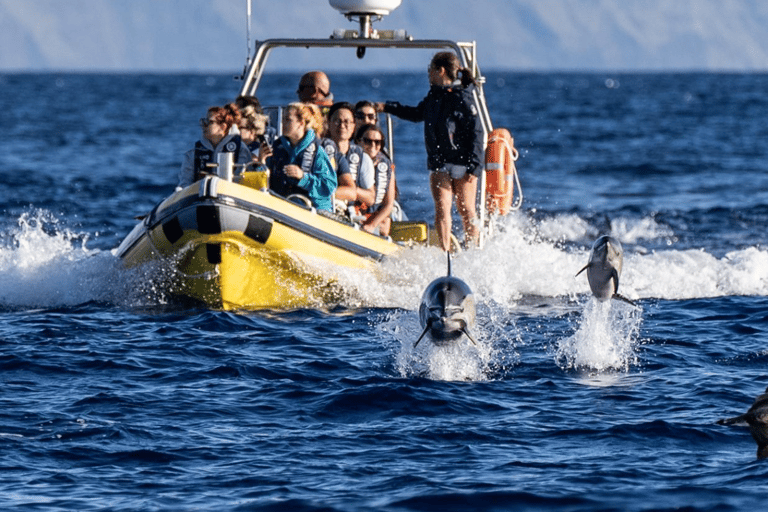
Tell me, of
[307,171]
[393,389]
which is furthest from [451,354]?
[307,171]

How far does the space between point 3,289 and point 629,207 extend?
33.5 feet

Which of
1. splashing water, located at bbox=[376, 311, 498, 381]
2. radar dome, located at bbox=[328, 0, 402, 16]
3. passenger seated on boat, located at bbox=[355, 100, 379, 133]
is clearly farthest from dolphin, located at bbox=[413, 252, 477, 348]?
radar dome, located at bbox=[328, 0, 402, 16]

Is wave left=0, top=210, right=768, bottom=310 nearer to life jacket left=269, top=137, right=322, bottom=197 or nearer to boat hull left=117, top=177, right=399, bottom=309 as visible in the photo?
boat hull left=117, top=177, right=399, bottom=309

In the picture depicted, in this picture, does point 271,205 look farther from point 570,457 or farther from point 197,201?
point 570,457

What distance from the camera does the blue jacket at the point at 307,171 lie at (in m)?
10.1

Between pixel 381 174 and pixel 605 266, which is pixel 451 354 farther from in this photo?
pixel 381 174

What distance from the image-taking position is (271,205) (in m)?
9.64

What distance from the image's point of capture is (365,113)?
11000 mm

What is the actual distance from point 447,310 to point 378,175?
380 centimetres

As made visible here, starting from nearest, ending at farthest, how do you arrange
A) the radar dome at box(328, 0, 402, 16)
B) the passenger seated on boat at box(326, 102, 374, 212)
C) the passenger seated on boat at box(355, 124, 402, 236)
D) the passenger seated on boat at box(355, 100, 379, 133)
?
the passenger seated on boat at box(326, 102, 374, 212)
the passenger seated on boat at box(355, 124, 402, 236)
the passenger seated on boat at box(355, 100, 379, 133)
the radar dome at box(328, 0, 402, 16)

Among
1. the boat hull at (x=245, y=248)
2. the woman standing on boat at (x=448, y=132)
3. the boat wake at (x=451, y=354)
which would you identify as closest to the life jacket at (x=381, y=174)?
the woman standing on boat at (x=448, y=132)

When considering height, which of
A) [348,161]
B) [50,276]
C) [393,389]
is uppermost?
[348,161]

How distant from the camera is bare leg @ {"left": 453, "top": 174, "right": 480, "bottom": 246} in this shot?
10.9 metres

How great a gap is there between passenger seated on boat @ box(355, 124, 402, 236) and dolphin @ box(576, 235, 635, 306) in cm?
315
